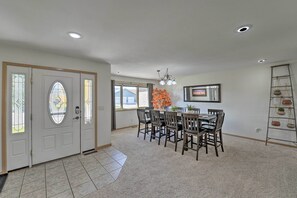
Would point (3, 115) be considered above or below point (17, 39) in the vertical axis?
below

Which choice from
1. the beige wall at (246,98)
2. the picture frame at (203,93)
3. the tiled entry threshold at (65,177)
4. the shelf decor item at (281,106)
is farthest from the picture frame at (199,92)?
the tiled entry threshold at (65,177)

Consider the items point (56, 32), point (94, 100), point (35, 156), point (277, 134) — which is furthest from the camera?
point (277, 134)

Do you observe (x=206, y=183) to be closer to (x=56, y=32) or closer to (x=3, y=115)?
(x=56, y=32)

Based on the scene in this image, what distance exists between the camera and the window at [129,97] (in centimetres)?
608

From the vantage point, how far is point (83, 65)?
131 inches

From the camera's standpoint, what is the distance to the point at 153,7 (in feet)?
4.72

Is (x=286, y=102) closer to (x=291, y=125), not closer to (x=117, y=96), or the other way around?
(x=291, y=125)

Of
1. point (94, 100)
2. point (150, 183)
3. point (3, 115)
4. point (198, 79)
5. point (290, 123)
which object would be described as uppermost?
point (198, 79)

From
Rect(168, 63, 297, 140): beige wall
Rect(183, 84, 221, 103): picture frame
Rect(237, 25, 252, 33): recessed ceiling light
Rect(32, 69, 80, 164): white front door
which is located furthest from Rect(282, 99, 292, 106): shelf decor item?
Rect(32, 69, 80, 164): white front door

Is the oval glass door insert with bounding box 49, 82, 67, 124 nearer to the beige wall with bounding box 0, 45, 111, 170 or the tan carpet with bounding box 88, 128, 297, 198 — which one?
the beige wall with bounding box 0, 45, 111, 170

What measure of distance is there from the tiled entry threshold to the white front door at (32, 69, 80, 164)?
0.26m

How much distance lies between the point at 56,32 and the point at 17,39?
83cm

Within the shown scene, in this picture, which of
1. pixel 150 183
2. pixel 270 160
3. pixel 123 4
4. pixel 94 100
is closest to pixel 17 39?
pixel 94 100

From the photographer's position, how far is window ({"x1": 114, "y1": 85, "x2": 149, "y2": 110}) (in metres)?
5.88
